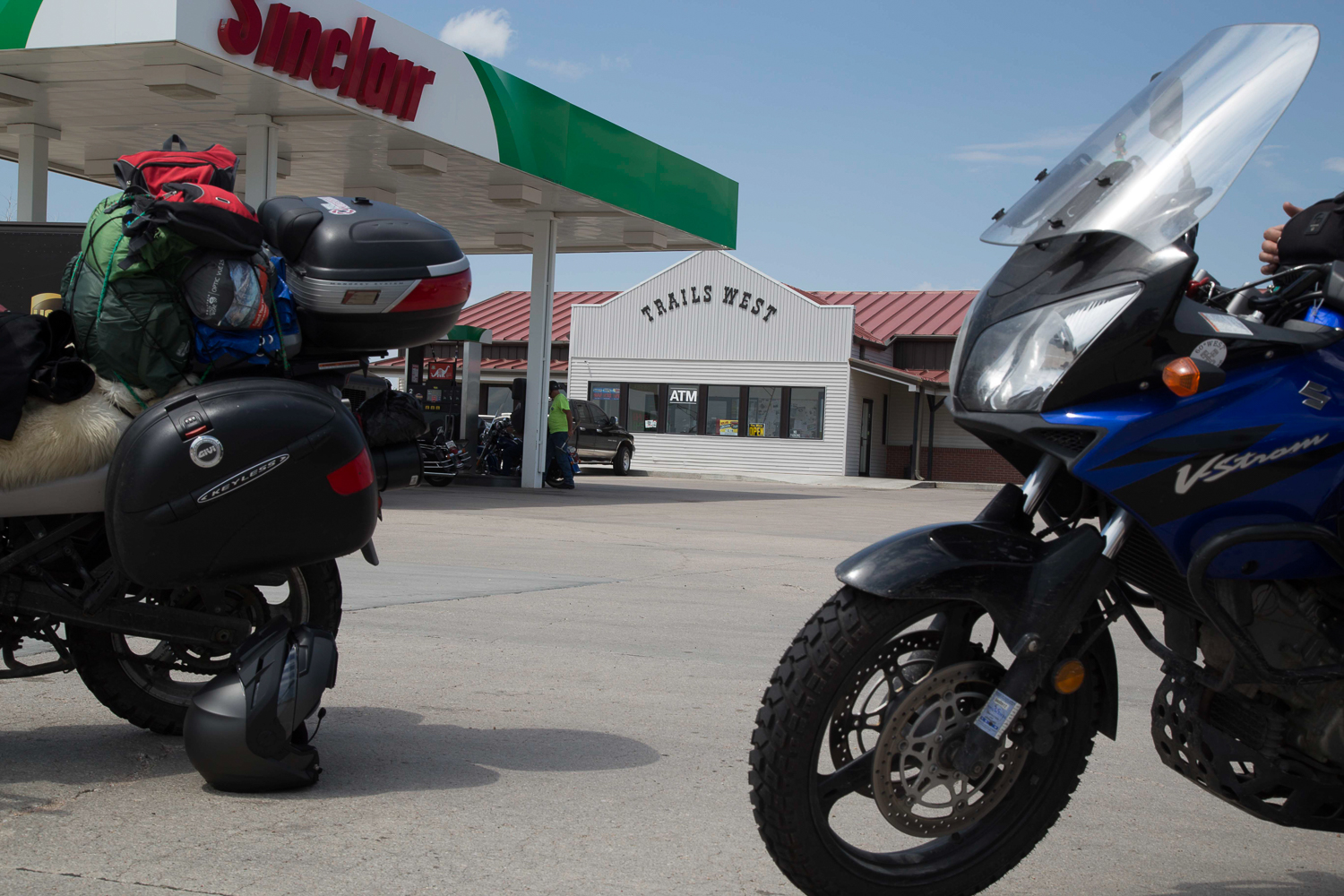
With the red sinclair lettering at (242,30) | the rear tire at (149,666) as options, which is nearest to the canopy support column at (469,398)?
the red sinclair lettering at (242,30)

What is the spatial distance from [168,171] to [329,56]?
35.8 ft

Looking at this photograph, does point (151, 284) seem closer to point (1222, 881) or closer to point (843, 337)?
point (1222, 881)

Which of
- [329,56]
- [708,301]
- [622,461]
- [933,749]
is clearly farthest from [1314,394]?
[708,301]

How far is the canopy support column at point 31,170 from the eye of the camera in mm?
16422

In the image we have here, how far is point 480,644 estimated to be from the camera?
19.6ft

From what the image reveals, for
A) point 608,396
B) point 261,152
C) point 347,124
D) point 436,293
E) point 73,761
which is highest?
point 347,124

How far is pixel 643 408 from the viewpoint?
3638 centimetres

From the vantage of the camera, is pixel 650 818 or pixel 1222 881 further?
pixel 650 818

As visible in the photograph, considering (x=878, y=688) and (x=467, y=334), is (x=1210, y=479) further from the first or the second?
(x=467, y=334)

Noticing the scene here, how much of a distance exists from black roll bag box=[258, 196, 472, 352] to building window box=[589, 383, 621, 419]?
3253 centimetres

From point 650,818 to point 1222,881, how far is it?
1449 millimetres

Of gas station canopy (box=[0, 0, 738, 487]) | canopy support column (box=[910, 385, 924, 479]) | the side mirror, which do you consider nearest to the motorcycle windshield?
the side mirror

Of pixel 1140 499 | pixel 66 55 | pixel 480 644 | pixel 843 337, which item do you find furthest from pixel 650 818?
pixel 843 337

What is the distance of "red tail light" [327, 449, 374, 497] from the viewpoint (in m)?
3.49
